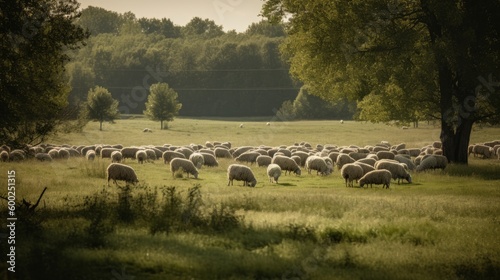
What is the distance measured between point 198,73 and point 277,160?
11625cm

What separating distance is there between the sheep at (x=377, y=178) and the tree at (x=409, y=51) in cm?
569

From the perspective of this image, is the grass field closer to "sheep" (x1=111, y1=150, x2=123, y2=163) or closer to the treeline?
"sheep" (x1=111, y1=150, x2=123, y2=163)

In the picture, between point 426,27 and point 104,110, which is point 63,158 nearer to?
point 426,27

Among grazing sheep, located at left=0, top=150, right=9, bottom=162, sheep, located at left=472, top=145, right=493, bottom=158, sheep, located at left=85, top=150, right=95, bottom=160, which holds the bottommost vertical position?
sheep, located at left=85, top=150, right=95, bottom=160

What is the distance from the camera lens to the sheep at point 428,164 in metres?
28.0

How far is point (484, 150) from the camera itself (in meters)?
38.3

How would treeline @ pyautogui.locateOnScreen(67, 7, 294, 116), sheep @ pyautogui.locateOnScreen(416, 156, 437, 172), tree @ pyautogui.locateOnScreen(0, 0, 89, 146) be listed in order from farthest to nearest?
treeline @ pyautogui.locateOnScreen(67, 7, 294, 116), sheep @ pyautogui.locateOnScreen(416, 156, 437, 172), tree @ pyautogui.locateOnScreen(0, 0, 89, 146)

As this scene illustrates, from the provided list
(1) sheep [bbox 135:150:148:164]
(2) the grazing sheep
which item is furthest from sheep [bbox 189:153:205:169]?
(2) the grazing sheep

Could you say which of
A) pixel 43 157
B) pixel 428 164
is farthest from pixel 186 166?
pixel 428 164

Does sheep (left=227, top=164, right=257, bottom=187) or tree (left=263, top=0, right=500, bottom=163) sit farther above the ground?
tree (left=263, top=0, right=500, bottom=163)

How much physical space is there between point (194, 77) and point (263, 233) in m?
133

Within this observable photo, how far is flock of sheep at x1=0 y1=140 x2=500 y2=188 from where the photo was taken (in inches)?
924

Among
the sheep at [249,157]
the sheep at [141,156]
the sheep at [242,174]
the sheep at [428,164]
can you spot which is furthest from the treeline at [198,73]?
the sheep at [242,174]

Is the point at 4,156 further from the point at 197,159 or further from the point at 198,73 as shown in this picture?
the point at 198,73
